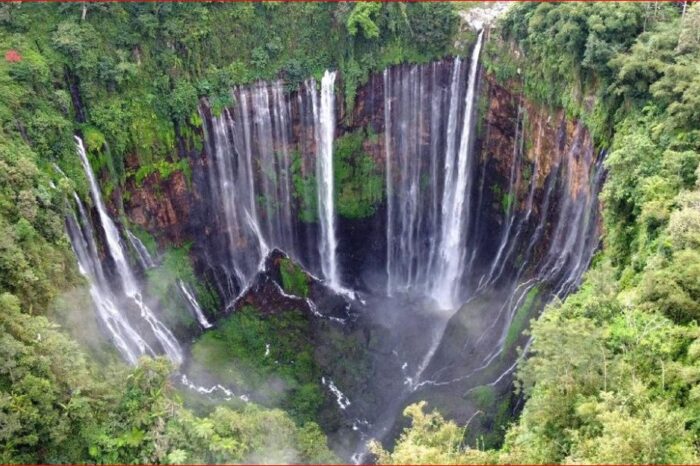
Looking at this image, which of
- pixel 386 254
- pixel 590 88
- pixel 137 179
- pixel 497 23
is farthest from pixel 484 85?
pixel 137 179

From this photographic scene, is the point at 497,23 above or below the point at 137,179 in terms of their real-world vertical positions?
above

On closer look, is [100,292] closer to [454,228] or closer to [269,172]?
[269,172]

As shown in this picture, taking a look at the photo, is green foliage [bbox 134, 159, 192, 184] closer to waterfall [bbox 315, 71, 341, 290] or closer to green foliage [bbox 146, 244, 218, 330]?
green foliage [bbox 146, 244, 218, 330]

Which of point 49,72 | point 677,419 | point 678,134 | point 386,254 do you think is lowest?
point 386,254

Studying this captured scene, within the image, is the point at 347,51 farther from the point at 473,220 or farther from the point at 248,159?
the point at 473,220

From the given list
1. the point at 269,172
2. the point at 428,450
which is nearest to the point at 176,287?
the point at 269,172

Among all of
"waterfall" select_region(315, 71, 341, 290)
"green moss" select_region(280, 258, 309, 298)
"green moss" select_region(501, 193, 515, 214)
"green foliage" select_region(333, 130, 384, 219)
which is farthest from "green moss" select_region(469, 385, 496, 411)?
"green foliage" select_region(333, 130, 384, 219)
